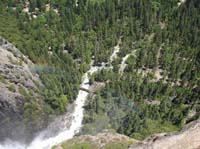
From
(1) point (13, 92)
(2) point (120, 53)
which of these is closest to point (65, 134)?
(1) point (13, 92)

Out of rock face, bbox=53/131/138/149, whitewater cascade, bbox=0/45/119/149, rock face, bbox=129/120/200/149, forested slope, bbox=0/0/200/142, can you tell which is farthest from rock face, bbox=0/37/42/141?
rock face, bbox=129/120/200/149

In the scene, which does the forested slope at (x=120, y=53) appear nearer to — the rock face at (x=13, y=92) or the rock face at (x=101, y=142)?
the rock face at (x=13, y=92)

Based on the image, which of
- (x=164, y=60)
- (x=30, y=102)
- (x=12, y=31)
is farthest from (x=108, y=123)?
(x=12, y=31)

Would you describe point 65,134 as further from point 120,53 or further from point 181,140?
point 181,140

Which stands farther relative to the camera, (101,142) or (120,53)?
(120,53)

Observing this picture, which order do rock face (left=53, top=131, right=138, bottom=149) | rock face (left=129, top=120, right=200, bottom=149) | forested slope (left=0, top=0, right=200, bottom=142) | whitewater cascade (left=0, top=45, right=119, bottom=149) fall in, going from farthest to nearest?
1. forested slope (left=0, top=0, right=200, bottom=142)
2. whitewater cascade (left=0, top=45, right=119, bottom=149)
3. rock face (left=53, top=131, right=138, bottom=149)
4. rock face (left=129, top=120, right=200, bottom=149)

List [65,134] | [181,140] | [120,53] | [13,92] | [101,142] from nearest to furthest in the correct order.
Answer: [181,140], [101,142], [65,134], [13,92], [120,53]

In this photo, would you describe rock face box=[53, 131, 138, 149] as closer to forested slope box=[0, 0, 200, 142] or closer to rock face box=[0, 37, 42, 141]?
forested slope box=[0, 0, 200, 142]
